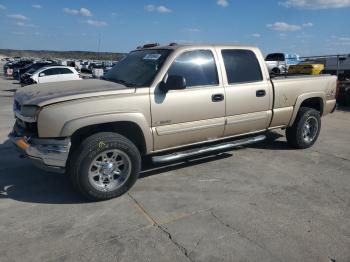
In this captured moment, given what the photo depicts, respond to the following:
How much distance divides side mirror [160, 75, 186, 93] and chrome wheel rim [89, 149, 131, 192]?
3.29 feet

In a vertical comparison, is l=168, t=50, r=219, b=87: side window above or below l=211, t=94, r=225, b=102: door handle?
above

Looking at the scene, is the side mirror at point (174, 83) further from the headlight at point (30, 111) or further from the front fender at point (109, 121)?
the headlight at point (30, 111)

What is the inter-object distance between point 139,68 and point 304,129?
3356 mm

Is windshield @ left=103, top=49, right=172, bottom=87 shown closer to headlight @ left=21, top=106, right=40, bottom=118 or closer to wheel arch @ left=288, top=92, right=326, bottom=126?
headlight @ left=21, top=106, right=40, bottom=118

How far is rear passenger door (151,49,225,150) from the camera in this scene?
4.77 m

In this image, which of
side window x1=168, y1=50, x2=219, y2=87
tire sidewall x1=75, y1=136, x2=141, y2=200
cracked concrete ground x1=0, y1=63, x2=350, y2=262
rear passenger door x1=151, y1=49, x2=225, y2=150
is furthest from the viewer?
side window x1=168, y1=50, x2=219, y2=87

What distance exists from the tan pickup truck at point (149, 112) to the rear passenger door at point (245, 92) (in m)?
0.02

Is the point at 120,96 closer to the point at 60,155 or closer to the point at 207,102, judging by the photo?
the point at 60,155

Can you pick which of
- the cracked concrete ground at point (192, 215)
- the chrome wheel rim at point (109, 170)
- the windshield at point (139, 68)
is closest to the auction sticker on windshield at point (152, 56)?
the windshield at point (139, 68)

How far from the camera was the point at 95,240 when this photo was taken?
139 inches

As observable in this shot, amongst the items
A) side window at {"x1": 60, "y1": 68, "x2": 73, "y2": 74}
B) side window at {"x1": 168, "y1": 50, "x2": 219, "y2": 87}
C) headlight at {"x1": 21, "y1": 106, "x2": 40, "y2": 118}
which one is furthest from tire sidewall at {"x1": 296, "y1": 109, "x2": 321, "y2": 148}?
side window at {"x1": 60, "y1": 68, "x2": 73, "y2": 74}

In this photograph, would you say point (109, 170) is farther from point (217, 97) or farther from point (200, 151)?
point (217, 97)

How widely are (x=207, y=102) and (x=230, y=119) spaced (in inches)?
21.6

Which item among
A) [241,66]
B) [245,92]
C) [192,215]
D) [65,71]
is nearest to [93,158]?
[192,215]
